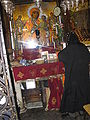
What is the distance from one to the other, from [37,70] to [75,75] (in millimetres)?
1002

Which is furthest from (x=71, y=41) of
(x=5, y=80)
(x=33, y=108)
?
(x=33, y=108)

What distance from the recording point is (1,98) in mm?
2281

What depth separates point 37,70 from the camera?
12.8 feet

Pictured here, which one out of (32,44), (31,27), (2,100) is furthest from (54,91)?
(31,27)

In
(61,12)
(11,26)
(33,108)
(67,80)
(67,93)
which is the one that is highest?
(61,12)

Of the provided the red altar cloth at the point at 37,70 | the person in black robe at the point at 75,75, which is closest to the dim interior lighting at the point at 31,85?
the red altar cloth at the point at 37,70

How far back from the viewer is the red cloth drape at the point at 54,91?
4.29 metres

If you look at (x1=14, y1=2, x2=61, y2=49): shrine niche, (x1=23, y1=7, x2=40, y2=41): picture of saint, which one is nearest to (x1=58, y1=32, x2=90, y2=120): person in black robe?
(x1=14, y1=2, x2=61, y2=49): shrine niche

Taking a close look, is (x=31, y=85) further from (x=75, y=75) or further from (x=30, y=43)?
(x=30, y=43)

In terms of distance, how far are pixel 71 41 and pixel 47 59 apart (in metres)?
1.04

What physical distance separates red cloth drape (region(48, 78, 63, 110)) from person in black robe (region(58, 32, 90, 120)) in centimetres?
52

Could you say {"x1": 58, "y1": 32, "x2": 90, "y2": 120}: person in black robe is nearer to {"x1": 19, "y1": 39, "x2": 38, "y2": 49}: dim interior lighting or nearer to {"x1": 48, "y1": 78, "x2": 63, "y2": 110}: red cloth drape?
{"x1": 48, "y1": 78, "x2": 63, "y2": 110}: red cloth drape

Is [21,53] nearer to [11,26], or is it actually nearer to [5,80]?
[11,26]

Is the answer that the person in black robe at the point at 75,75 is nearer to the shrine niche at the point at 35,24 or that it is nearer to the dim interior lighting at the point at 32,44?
the shrine niche at the point at 35,24
